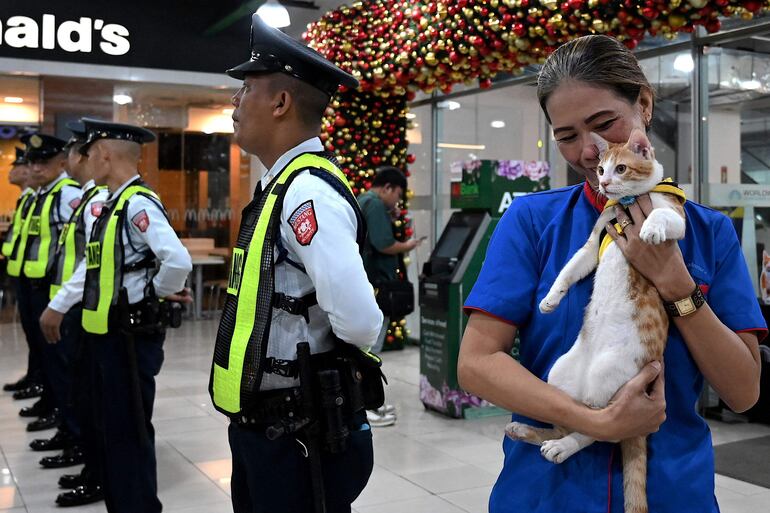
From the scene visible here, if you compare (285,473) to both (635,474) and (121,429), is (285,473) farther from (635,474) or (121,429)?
(121,429)

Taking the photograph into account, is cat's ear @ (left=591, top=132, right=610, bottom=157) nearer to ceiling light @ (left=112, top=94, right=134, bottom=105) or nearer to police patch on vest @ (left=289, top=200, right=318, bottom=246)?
police patch on vest @ (left=289, top=200, right=318, bottom=246)

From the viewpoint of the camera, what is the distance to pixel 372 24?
7.57 m

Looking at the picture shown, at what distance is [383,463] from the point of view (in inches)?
186

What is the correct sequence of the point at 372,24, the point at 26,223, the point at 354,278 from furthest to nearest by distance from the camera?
the point at 372,24 → the point at 26,223 → the point at 354,278

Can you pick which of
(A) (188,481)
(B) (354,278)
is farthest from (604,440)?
(A) (188,481)

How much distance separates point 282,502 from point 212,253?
11.0 meters

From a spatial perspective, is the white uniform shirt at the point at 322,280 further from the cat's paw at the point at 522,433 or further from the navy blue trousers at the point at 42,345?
the navy blue trousers at the point at 42,345

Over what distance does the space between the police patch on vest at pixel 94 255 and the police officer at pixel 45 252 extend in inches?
76.4

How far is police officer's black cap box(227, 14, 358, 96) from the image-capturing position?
208 centimetres

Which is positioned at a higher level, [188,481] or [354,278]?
[354,278]

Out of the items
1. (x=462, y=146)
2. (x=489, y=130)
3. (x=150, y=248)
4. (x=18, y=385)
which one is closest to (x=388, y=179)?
(x=150, y=248)

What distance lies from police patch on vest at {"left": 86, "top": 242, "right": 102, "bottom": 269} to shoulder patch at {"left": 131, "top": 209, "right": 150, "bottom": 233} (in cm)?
19

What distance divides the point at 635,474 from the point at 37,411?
5716 millimetres

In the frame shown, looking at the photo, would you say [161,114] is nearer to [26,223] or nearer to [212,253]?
[212,253]
